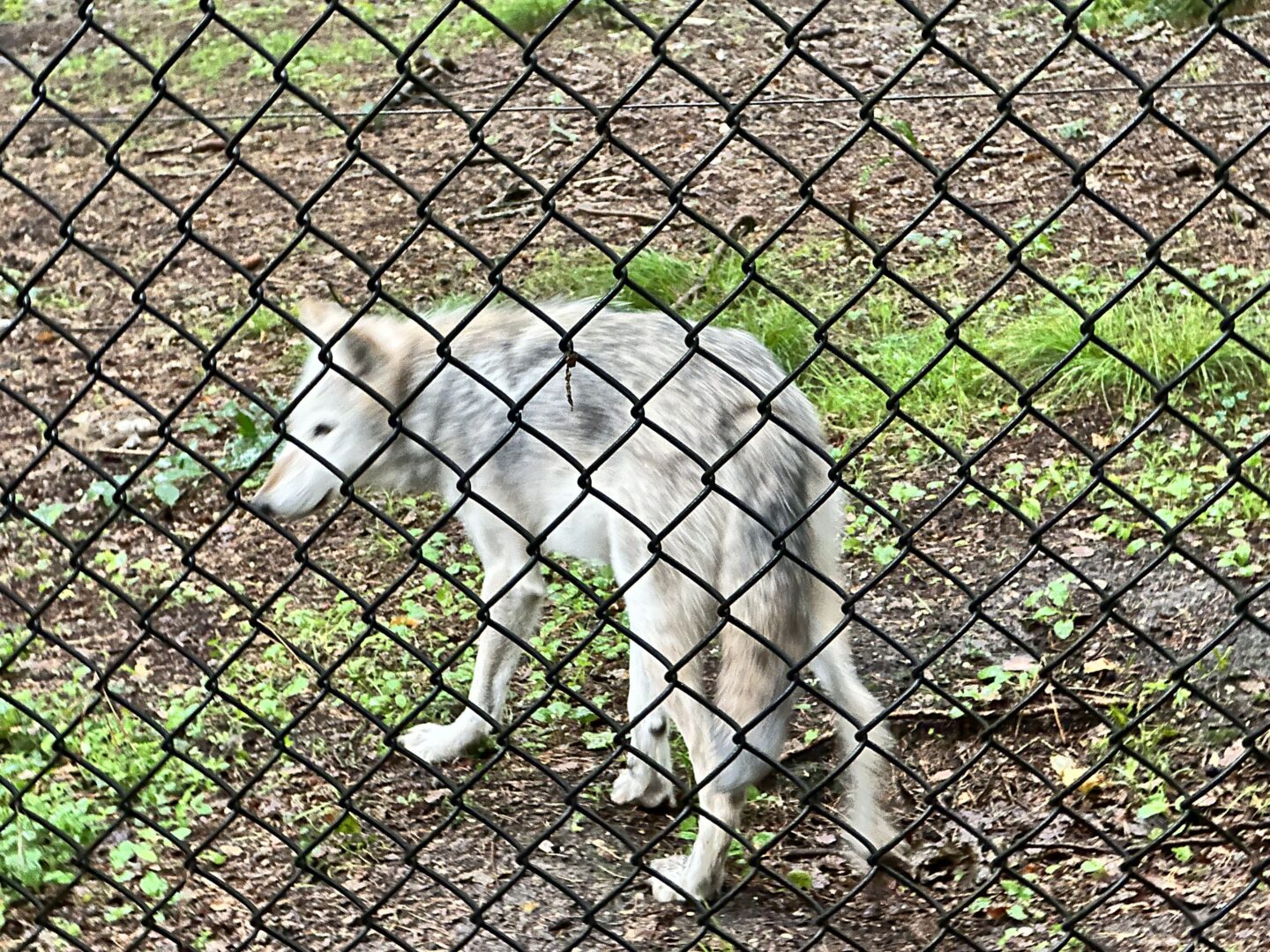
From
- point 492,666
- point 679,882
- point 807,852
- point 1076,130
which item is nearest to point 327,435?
point 492,666

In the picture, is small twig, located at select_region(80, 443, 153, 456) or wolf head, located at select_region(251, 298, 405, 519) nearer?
wolf head, located at select_region(251, 298, 405, 519)

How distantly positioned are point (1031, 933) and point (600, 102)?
6.29 m

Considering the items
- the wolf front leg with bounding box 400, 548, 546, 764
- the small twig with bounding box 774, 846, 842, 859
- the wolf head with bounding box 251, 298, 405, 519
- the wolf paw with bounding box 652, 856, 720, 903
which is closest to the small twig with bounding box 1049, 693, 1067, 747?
the small twig with bounding box 774, 846, 842, 859

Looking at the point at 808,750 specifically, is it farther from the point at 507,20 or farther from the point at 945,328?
the point at 507,20

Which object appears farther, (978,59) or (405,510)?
(978,59)

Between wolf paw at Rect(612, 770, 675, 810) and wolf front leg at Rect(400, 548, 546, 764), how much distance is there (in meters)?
0.46

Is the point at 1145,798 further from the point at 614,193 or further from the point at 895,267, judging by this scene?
the point at 614,193

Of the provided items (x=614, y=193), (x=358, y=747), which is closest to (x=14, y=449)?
(x=358, y=747)

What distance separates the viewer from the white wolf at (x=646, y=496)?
353 cm

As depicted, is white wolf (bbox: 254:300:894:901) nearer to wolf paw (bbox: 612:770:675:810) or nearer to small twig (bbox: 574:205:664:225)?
wolf paw (bbox: 612:770:675:810)

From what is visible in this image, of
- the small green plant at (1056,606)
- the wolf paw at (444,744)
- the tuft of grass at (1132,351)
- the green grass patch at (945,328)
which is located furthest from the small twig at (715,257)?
the wolf paw at (444,744)

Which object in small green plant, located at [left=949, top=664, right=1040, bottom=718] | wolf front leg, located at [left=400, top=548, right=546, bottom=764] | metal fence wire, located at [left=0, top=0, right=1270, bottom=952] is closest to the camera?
metal fence wire, located at [left=0, top=0, right=1270, bottom=952]

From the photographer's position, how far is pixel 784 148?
312 inches

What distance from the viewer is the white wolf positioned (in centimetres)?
353
